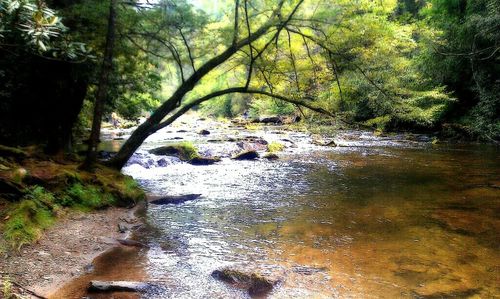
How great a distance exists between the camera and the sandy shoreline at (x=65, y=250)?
15.4 feet

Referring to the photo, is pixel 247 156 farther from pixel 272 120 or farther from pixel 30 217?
pixel 272 120

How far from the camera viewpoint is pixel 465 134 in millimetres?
20250

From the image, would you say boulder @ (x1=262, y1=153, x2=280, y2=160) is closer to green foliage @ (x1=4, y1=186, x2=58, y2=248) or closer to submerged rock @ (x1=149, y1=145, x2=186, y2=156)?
submerged rock @ (x1=149, y1=145, x2=186, y2=156)

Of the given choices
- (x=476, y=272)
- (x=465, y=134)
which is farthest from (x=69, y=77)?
(x=465, y=134)

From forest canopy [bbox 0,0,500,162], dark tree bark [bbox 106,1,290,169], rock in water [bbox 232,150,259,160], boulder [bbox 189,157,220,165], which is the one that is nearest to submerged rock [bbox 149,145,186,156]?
boulder [bbox 189,157,220,165]

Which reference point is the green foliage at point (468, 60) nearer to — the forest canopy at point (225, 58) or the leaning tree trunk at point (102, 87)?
the forest canopy at point (225, 58)

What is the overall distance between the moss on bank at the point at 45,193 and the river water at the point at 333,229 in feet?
3.36

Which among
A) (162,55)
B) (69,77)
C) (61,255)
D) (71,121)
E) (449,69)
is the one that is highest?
(449,69)

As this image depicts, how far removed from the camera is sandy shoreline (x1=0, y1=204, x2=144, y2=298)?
4.68 m

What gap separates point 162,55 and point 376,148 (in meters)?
11.9

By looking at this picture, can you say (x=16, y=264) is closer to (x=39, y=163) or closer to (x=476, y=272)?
(x=39, y=163)

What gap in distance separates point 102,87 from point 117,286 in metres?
4.94

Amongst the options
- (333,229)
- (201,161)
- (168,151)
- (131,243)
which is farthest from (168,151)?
(333,229)

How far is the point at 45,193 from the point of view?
7059 mm
